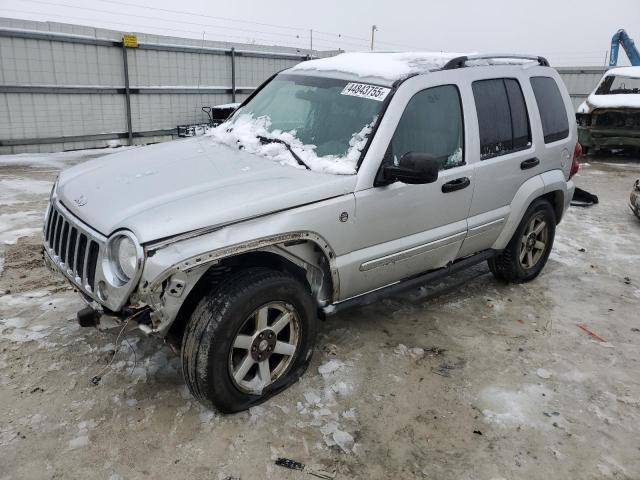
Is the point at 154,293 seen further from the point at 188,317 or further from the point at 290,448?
the point at 290,448

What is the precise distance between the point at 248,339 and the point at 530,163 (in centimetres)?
277

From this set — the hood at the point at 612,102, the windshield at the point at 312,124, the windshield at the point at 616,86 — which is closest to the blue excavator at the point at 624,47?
the windshield at the point at 616,86

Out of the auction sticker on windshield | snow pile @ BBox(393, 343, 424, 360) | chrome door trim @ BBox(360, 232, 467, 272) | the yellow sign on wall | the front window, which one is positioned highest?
the yellow sign on wall

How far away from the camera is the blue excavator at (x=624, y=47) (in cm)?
1973

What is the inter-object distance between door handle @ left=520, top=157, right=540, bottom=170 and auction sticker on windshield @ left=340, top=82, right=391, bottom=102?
1471mm

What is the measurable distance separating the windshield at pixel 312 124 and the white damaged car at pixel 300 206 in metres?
0.01

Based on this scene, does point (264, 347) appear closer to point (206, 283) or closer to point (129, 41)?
point (206, 283)

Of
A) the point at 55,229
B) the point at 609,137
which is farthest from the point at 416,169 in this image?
the point at 609,137

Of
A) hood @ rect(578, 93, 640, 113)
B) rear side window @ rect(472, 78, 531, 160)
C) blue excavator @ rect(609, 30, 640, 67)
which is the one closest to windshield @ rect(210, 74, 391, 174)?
rear side window @ rect(472, 78, 531, 160)

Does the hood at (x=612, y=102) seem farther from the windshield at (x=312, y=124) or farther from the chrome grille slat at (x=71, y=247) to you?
the chrome grille slat at (x=71, y=247)

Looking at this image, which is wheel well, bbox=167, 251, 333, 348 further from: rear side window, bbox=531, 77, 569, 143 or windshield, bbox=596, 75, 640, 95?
windshield, bbox=596, 75, 640, 95

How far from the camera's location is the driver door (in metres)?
3.17

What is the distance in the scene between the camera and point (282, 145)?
11.1ft

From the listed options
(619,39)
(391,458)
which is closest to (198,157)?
(391,458)
